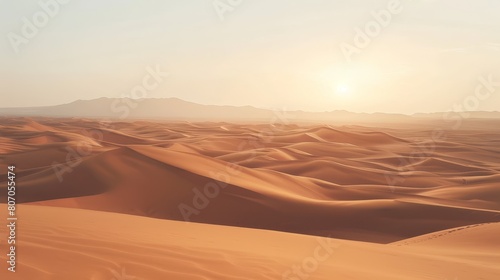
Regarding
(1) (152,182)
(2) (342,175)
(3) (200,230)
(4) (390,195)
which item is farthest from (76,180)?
(2) (342,175)

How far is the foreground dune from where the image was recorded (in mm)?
5473

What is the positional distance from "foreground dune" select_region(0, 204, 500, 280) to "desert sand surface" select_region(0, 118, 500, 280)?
2 centimetres

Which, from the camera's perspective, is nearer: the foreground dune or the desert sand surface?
the foreground dune

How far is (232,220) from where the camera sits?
1218 centimetres

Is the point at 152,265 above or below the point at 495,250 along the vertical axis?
below

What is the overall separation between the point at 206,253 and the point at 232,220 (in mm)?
5594

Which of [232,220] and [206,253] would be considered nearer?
[206,253]

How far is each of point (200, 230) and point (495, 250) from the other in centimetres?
620

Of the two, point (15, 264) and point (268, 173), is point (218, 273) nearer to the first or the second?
point (15, 264)

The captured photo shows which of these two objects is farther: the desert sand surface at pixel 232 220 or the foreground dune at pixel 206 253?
the desert sand surface at pixel 232 220

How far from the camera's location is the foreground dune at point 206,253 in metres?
5.47

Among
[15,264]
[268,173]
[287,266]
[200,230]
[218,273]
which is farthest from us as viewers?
[268,173]

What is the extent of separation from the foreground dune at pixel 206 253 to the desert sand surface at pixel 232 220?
23 mm

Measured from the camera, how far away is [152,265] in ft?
18.7
